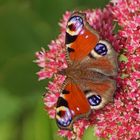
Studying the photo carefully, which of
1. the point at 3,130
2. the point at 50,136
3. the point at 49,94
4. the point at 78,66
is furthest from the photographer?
the point at 3,130

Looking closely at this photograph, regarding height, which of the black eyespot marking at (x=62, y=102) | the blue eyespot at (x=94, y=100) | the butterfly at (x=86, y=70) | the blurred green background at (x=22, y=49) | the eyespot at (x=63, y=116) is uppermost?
the blurred green background at (x=22, y=49)

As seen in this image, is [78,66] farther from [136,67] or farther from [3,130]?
[3,130]

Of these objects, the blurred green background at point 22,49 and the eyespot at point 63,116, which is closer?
the eyespot at point 63,116

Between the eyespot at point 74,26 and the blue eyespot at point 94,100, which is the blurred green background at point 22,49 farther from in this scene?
the blue eyespot at point 94,100

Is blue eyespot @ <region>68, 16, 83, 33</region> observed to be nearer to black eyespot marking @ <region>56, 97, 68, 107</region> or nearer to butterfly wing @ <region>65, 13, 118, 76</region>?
butterfly wing @ <region>65, 13, 118, 76</region>

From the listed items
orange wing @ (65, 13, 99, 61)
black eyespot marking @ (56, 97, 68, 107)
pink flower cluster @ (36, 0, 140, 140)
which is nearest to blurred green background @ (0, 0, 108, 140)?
pink flower cluster @ (36, 0, 140, 140)

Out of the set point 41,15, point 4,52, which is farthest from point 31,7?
point 4,52

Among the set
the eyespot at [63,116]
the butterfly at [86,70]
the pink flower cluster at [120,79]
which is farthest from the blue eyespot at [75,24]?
the eyespot at [63,116]
